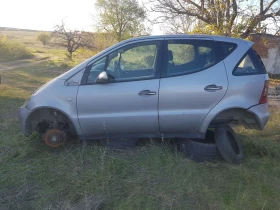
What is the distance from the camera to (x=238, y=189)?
383cm

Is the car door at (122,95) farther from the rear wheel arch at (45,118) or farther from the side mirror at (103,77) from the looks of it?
the rear wheel arch at (45,118)

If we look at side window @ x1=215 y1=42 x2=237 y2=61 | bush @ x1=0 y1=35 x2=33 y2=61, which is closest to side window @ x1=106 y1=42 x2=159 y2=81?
side window @ x1=215 y1=42 x2=237 y2=61

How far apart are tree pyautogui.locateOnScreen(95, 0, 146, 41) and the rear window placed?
102 ft

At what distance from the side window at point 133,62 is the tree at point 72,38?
2907 centimetres

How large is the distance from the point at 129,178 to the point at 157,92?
1283mm

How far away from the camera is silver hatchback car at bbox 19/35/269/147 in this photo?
454 centimetres

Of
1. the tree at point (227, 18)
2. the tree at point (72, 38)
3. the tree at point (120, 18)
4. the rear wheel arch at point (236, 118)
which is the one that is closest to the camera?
the rear wheel arch at point (236, 118)

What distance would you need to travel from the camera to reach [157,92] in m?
4.51

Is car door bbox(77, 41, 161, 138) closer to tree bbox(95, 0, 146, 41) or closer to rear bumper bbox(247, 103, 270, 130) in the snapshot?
rear bumper bbox(247, 103, 270, 130)

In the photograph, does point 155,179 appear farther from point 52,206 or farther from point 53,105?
point 53,105

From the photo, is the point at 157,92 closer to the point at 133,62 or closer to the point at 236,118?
the point at 133,62

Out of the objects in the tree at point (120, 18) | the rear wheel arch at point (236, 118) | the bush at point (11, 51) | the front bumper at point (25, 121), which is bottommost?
the bush at point (11, 51)

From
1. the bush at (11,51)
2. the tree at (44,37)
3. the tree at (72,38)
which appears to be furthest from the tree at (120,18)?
the tree at (44,37)

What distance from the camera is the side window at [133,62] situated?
4.66 m
